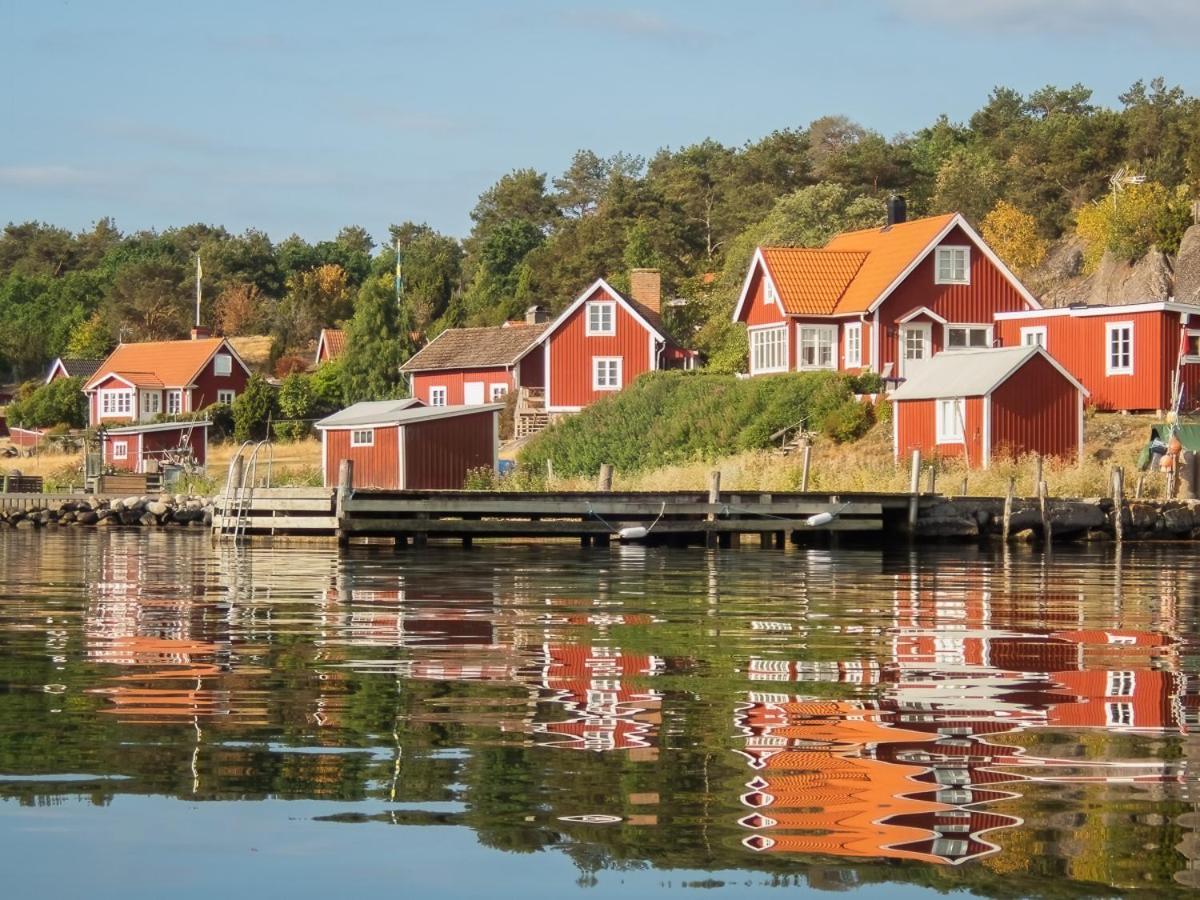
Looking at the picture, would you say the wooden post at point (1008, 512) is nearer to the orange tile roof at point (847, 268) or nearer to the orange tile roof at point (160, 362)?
the orange tile roof at point (847, 268)

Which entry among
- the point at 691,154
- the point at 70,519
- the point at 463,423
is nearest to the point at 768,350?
the point at 463,423

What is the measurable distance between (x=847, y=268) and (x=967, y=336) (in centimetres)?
543

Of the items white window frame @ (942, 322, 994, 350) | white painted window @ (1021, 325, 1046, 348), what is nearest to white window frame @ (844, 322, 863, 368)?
white window frame @ (942, 322, 994, 350)

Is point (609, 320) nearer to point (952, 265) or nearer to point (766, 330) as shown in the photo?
point (766, 330)

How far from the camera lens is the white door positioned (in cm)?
6206

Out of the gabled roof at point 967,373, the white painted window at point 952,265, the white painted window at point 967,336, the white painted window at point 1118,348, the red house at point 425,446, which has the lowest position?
the red house at point 425,446

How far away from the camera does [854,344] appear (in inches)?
2488

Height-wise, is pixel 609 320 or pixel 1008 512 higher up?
pixel 609 320

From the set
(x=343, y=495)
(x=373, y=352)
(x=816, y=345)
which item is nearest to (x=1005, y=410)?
(x=816, y=345)

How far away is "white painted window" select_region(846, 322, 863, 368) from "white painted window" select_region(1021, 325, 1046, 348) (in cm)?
619

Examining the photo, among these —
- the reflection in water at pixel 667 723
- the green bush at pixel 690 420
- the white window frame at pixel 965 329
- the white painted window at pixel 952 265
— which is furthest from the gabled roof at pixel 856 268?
the reflection in water at pixel 667 723

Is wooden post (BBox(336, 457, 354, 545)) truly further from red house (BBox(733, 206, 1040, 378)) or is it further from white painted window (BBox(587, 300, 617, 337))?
white painted window (BBox(587, 300, 617, 337))

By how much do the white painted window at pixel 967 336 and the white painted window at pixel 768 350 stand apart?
573cm

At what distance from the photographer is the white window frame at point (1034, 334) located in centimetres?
5766
